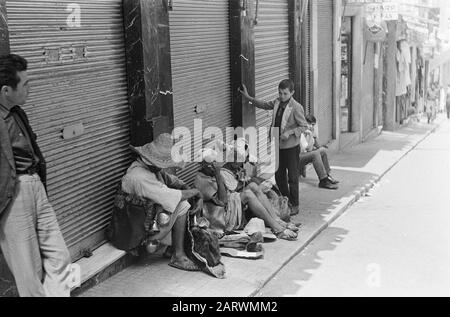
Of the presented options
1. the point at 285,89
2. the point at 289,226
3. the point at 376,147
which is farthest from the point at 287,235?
the point at 376,147

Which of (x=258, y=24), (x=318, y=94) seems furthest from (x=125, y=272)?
(x=318, y=94)

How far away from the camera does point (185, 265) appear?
604 cm

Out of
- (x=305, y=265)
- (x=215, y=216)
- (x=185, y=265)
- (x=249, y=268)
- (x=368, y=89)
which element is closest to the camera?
(x=185, y=265)

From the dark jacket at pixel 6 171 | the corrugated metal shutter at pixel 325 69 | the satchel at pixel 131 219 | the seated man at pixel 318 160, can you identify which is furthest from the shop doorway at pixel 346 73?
the dark jacket at pixel 6 171

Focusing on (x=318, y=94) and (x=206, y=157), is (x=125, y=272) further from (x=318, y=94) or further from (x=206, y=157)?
(x=318, y=94)

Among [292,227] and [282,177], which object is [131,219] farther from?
[282,177]

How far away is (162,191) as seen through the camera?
19.3ft

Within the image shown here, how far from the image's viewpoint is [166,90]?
6844 millimetres

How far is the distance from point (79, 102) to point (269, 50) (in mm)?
4926

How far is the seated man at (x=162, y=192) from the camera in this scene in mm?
5891

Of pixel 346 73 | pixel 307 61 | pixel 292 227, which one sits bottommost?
pixel 292 227

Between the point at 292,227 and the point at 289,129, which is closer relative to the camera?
the point at 292,227

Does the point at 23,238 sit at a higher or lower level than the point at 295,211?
higher

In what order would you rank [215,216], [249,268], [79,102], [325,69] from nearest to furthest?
[79,102] → [249,268] → [215,216] → [325,69]
